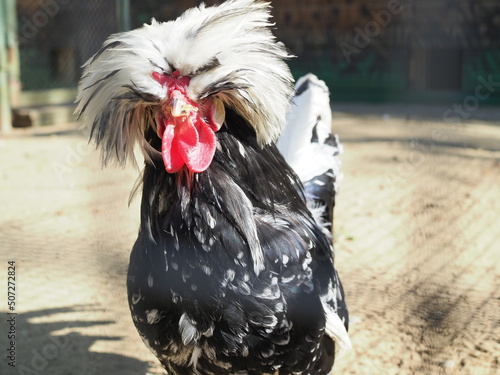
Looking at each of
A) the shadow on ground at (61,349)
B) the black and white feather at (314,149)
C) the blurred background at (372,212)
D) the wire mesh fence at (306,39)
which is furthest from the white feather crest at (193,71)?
the wire mesh fence at (306,39)

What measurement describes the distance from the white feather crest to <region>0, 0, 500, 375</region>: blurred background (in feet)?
1.68

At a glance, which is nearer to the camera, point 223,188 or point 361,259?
point 223,188

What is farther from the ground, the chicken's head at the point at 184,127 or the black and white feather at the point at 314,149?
the chicken's head at the point at 184,127

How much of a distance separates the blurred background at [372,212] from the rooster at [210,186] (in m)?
0.61

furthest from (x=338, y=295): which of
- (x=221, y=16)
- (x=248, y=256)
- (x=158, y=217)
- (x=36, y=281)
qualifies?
(x=36, y=281)

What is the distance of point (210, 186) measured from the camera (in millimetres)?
1652

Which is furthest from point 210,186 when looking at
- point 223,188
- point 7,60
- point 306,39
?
point 306,39

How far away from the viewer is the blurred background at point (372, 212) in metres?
2.52

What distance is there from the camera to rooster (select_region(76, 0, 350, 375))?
157 cm

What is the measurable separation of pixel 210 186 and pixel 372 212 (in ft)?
9.13

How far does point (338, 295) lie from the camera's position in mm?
2059

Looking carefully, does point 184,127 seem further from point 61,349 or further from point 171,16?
point 171,16

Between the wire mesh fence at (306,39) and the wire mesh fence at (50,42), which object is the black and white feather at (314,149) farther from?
the wire mesh fence at (50,42)

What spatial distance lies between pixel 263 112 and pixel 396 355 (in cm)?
137
